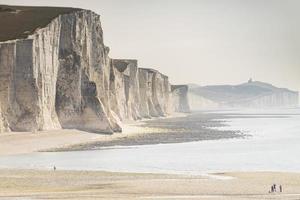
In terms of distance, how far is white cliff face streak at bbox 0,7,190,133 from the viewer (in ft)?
234

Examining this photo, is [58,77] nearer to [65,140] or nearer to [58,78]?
[58,78]

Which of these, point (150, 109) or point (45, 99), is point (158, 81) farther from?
point (45, 99)

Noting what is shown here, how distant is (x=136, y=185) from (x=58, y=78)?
150 feet

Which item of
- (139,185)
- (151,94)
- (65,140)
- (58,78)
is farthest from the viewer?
(151,94)

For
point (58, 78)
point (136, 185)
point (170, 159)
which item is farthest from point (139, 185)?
point (58, 78)

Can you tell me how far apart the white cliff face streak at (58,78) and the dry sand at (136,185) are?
24.6 meters

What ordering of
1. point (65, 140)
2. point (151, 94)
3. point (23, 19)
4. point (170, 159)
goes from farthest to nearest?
point (151, 94) → point (23, 19) → point (65, 140) → point (170, 159)

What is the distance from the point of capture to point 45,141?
68.4 m

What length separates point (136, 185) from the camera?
1575 inches

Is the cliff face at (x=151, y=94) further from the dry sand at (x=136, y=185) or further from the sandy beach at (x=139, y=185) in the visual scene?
the dry sand at (x=136, y=185)

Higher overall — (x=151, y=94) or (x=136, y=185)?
(x=151, y=94)

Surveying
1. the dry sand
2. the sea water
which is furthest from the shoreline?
the dry sand

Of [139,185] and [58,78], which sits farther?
[58,78]

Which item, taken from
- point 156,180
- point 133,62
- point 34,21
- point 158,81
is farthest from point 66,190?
point 158,81
